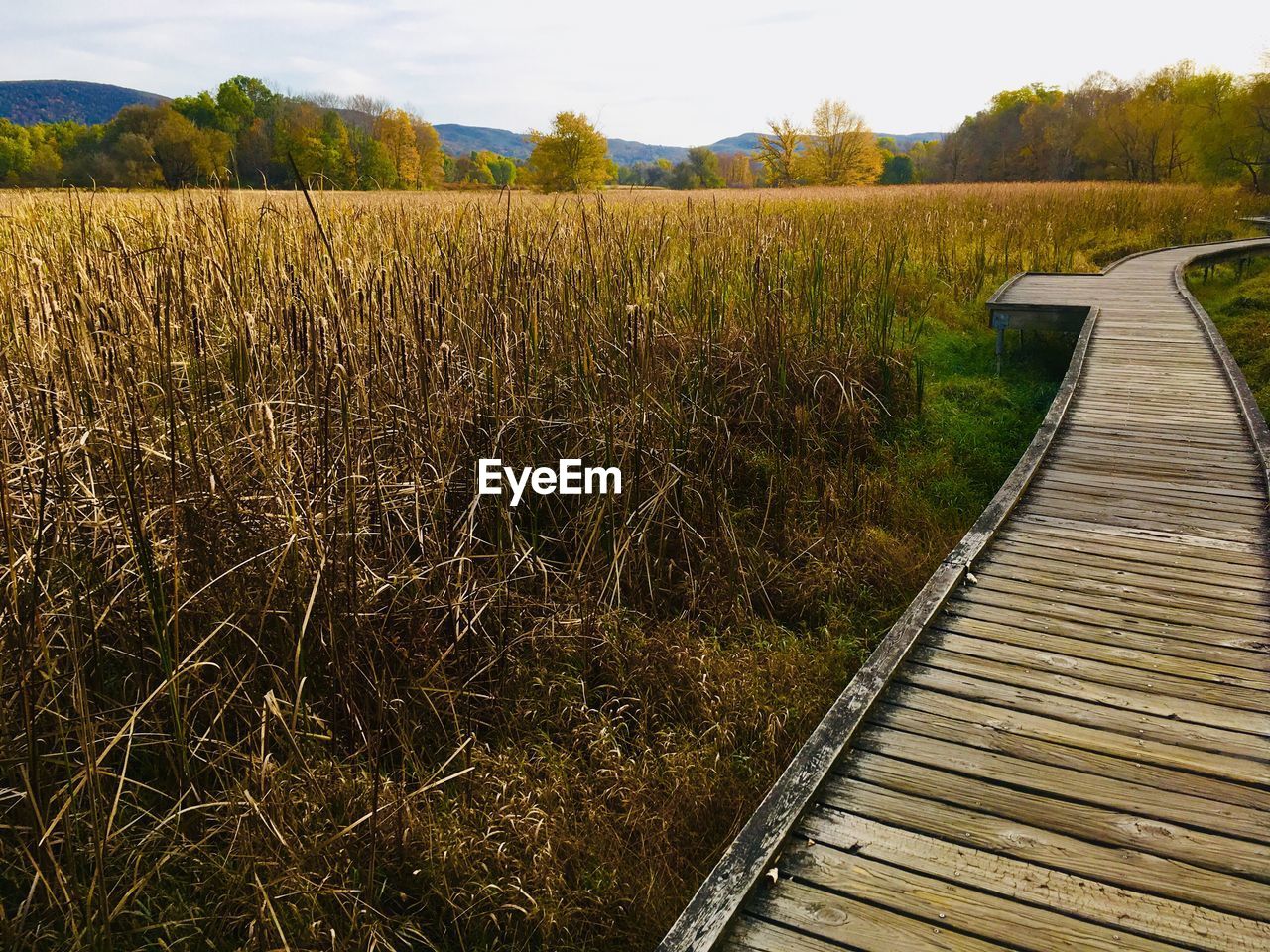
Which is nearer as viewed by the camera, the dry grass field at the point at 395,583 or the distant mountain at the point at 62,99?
the dry grass field at the point at 395,583

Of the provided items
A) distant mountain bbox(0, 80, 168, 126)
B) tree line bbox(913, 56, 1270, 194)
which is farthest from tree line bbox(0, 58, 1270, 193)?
distant mountain bbox(0, 80, 168, 126)

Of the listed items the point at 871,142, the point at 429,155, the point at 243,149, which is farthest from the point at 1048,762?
the point at 871,142

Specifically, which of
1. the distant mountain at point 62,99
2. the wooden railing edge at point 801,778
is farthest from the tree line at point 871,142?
the distant mountain at point 62,99

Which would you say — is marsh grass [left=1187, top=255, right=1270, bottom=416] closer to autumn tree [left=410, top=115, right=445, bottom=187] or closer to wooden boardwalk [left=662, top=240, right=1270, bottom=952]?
wooden boardwalk [left=662, top=240, right=1270, bottom=952]

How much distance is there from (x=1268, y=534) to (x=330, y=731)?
12.0ft

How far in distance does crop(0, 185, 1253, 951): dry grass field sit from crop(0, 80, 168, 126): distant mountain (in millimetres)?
174476

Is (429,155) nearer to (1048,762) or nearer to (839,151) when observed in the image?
(839,151)

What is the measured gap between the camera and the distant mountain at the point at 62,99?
471 feet

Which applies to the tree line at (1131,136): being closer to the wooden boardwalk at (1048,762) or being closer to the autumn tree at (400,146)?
the autumn tree at (400,146)

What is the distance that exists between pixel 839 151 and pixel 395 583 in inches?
1908

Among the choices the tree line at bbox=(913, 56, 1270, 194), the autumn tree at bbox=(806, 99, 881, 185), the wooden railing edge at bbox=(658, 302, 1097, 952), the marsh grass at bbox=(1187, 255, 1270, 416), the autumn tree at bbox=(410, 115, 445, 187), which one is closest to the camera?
the wooden railing edge at bbox=(658, 302, 1097, 952)

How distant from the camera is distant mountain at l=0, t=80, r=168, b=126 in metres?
144

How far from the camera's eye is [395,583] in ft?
8.04

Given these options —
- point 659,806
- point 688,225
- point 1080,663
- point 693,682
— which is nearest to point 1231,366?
point 688,225
